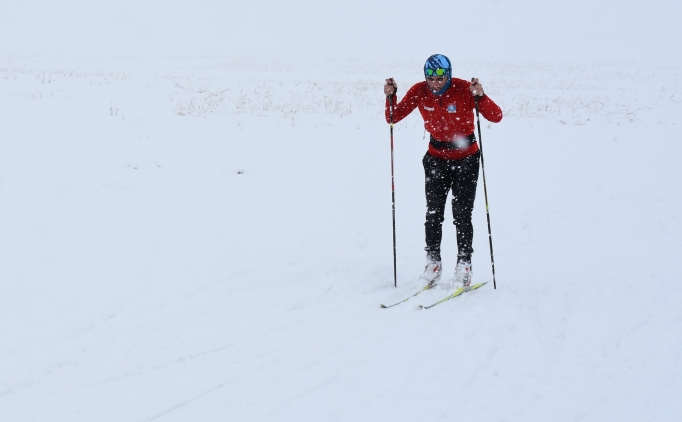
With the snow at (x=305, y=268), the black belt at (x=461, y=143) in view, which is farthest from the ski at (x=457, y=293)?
the black belt at (x=461, y=143)

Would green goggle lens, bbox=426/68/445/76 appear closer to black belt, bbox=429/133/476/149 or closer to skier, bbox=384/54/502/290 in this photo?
skier, bbox=384/54/502/290

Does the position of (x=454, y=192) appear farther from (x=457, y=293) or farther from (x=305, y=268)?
(x=305, y=268)

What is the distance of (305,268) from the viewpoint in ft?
20.1

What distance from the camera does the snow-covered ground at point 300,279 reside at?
3.85m

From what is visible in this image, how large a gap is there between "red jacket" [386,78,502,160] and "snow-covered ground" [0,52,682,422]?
171 centimetres

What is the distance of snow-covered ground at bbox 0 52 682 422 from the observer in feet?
12.6

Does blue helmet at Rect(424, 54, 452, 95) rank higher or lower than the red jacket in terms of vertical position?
higher

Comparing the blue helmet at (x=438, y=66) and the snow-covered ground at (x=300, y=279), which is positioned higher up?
the blue helmet at (x=438, y=66)

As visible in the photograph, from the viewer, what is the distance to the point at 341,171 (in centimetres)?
969

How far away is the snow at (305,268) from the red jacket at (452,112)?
1.71 meters

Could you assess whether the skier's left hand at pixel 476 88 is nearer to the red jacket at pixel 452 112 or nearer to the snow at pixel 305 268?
the red jacket at pixel 452 112

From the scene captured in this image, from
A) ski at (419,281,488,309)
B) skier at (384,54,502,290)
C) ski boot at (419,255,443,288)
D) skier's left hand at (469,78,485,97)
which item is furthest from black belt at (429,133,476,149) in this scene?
ski at (419,281,488,309)

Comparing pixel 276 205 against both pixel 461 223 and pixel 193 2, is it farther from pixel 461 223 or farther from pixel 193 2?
pixel 193 2

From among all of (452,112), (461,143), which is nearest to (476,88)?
(452,112)
